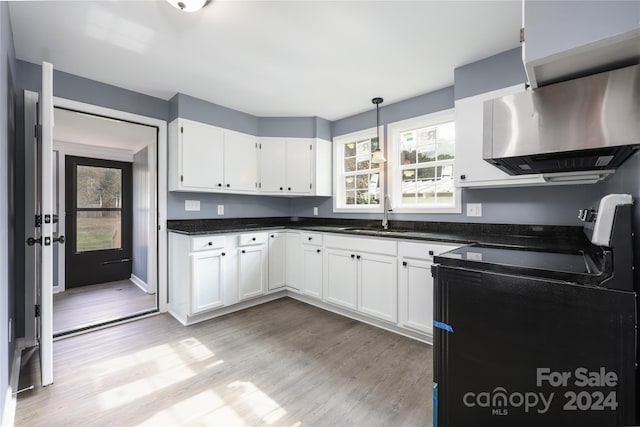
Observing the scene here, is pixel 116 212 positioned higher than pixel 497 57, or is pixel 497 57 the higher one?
pixel 497 57

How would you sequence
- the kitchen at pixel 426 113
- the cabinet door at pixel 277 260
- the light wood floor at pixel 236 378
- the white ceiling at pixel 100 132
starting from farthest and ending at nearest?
1. the cabinet door at pixel 277 260
2. the white ceiling at pixel 100 132
3. the light wood floor at pixel 236 378
4. the kitchen at pixel 426 113

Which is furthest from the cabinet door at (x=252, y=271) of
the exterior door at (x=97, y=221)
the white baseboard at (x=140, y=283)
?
the exterior door at (x=97, y=221)

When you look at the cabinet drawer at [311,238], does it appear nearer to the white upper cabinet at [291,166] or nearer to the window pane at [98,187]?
the white upper cabinet at [291,166]

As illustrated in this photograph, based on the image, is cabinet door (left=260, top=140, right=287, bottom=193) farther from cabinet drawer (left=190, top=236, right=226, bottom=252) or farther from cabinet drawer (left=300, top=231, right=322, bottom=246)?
cabinet drawer (left=190, top=236, right=226, bottom=252)

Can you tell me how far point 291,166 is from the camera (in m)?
3.74

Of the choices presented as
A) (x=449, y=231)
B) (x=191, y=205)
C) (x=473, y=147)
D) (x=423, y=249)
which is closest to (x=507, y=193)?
(x=473, y=147)

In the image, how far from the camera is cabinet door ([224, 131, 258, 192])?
3361 millimetres

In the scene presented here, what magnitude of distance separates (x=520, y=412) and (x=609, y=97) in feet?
3.86

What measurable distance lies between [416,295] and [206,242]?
2.05 metres

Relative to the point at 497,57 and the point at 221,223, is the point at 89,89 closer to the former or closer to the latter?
the point at 221,223

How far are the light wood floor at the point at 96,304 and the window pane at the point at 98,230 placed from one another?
617 millimetres

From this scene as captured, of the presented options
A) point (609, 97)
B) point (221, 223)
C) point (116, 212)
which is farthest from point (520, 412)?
point (116, 212)

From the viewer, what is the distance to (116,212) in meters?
4.45

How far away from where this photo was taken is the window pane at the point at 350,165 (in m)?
3.79
